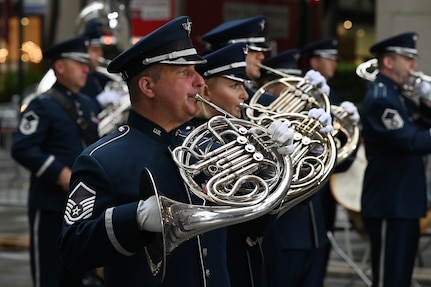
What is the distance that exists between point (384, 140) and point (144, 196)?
13.6 feet

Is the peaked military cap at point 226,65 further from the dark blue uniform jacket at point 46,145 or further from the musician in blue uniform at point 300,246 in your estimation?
the dark blue uniform jacket at point 46,145

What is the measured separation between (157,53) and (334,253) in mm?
7745

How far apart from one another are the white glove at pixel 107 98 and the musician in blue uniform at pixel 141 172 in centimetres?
526

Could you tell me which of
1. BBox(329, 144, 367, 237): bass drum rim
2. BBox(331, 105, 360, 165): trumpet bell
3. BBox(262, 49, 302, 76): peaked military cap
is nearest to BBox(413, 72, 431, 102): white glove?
BBox(262, 49, 302, 76): peaked military cap

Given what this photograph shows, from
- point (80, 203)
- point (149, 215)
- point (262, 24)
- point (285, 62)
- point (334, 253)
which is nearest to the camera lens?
point (149, 215)

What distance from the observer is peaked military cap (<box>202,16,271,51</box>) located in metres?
6.50

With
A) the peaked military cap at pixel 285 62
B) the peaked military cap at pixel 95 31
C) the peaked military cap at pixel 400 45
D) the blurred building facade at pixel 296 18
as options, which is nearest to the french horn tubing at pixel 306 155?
the peaked military cap at pixel 285 62

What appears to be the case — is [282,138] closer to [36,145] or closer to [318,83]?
[318,83]

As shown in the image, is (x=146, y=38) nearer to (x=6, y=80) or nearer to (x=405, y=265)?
(x=405, y=265)

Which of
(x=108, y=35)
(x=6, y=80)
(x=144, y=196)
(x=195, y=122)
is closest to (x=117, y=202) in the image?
(x=144, y=196)

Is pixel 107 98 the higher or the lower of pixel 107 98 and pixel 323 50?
the lower

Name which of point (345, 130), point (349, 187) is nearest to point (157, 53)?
point (345, 130)

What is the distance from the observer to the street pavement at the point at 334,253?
9.97m

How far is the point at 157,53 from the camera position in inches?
163
